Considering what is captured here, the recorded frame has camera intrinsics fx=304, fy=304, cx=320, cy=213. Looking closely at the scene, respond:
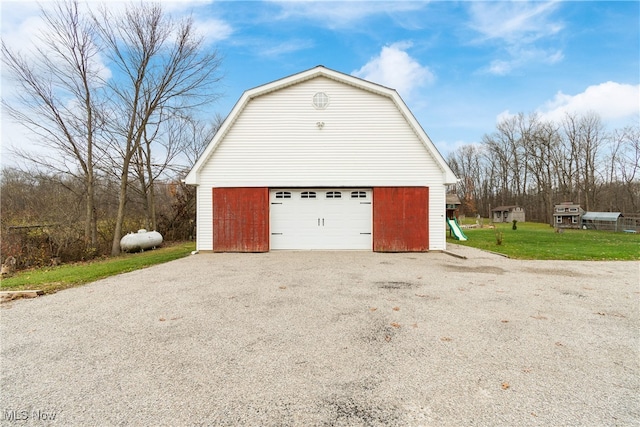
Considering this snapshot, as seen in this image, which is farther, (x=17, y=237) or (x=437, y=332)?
(x=17, y=237)

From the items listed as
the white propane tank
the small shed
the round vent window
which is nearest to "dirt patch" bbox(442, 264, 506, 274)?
the round vent window

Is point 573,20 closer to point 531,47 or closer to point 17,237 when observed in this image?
point 531,47

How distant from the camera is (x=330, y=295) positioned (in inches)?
Answer: 216

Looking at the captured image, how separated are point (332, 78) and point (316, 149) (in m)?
2.82

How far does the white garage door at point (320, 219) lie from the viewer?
11844 mm

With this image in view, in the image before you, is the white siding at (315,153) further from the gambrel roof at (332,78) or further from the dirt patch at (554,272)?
the dirt patch at (554,272)

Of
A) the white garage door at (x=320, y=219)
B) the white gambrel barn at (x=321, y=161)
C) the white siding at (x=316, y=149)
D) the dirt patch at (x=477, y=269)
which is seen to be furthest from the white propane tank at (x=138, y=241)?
the dirt patch at (x=477, y=269)

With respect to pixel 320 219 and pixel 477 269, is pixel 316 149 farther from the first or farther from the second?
pixel 477 269

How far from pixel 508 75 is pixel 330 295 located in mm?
16567

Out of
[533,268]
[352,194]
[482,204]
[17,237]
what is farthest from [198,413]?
[482,204]

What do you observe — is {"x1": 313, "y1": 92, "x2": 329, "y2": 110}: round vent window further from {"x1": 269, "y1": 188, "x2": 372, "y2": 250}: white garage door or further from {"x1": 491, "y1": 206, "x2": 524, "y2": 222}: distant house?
{"x1": 491, "y1": 206, "x2": 524, "y2": 222}: distant house

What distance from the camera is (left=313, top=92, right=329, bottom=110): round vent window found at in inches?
461

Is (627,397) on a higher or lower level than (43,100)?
lower

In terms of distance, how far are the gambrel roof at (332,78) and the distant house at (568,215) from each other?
28884mm
